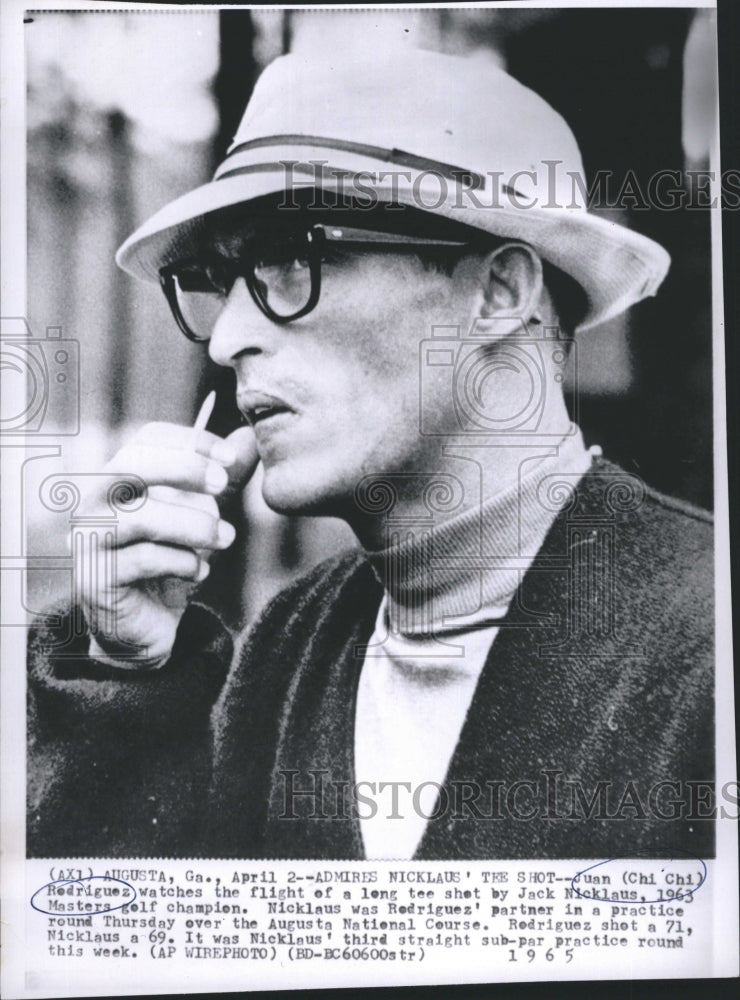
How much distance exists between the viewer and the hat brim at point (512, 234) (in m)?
1.71

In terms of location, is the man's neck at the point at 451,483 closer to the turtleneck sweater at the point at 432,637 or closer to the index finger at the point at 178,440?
the turtleneck sweater at the point at 432,637

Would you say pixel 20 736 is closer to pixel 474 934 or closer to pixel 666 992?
pixel 474 934

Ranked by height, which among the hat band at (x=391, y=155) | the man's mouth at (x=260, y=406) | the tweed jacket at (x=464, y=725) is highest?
the hat band at (x=391, y=155)

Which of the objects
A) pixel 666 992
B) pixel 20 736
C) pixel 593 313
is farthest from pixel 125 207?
pixel 666 992

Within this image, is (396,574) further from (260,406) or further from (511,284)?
(511,284)

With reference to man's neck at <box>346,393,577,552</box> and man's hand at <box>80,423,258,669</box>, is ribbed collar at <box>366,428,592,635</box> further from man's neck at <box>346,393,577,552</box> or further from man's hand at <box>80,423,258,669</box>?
man's hand at <box>80,423,258,669</box>

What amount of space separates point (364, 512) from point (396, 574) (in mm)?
130

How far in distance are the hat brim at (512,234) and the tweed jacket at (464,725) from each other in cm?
35

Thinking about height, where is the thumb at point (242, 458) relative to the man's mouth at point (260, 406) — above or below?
below

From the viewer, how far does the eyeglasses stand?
171 cm

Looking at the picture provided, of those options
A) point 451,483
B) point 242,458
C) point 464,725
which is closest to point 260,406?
point 242,458

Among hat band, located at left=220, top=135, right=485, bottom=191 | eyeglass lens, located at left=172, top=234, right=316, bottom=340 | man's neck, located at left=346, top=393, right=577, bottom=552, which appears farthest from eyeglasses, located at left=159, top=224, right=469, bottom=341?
man's neck, located at left=346, top=393, right=577, bottom=552

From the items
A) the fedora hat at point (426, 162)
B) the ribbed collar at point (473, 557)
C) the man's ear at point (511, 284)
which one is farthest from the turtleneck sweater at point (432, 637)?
the fedora hat at point (426, 162)

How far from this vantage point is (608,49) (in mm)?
1779
